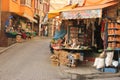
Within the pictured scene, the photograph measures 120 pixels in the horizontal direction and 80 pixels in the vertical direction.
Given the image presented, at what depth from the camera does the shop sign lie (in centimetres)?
1495

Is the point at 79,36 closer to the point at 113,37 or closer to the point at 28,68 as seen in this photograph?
the point at 113,37

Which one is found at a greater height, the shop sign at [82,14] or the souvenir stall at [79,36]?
the shop sign at [82,14]

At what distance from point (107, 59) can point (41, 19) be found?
3410 cm

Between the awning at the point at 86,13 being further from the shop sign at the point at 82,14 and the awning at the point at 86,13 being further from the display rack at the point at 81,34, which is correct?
the display rack at the point at 81,34

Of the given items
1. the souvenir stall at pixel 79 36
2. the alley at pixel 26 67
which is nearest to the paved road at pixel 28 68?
the alley at pixel 26 67

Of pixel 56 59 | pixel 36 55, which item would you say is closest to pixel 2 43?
pixel 36 55

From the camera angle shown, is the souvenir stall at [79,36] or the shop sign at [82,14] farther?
the souvenir stall at [79,36]

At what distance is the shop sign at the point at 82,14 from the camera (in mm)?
14953

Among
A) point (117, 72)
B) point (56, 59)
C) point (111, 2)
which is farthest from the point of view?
point (56, 59)

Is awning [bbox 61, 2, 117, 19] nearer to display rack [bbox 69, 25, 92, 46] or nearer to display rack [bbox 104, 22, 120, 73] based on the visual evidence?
display rack [bbox 104, 22, 120, 73]

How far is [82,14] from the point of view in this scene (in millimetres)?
15609

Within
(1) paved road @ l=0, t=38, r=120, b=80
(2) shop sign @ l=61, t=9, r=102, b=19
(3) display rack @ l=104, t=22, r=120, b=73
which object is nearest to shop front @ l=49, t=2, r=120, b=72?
(2) shop sign @ l=61, t=9, r=102, b=19

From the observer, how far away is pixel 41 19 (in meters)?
48.4

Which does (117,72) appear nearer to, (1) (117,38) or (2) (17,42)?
(1) (117,38)
